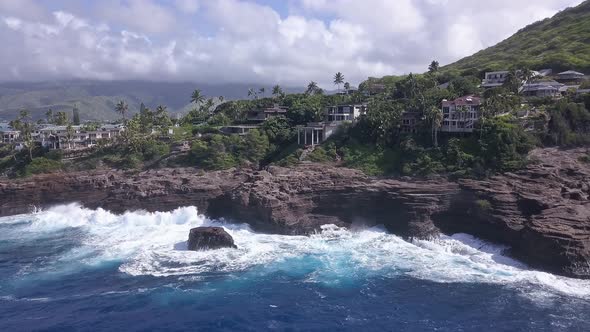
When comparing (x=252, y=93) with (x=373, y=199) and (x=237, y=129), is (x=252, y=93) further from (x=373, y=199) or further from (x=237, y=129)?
(x=373, y=199)

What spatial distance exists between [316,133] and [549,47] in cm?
8473

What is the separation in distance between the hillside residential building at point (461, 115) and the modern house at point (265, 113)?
38.9 m

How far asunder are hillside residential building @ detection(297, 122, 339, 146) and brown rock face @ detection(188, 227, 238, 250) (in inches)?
1337

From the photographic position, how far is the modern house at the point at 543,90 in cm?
8456

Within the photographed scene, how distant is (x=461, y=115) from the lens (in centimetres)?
7594

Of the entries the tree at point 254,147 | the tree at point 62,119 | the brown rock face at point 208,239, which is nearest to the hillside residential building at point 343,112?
the tree at point 254,147

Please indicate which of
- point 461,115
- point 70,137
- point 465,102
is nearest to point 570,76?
point 465,102

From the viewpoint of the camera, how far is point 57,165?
8850 cm

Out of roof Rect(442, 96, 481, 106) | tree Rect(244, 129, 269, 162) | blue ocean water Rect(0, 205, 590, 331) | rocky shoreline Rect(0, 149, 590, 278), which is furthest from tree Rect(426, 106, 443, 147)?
tree Rect(244, 129, 269, 162)

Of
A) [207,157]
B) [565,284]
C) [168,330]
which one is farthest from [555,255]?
[207,157]

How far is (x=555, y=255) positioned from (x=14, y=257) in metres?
62.1

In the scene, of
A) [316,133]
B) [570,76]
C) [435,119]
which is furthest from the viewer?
[570,76]

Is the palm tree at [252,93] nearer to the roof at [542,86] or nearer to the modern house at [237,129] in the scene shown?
the modern house at [237,129]

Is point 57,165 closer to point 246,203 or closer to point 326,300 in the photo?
point 246,203
